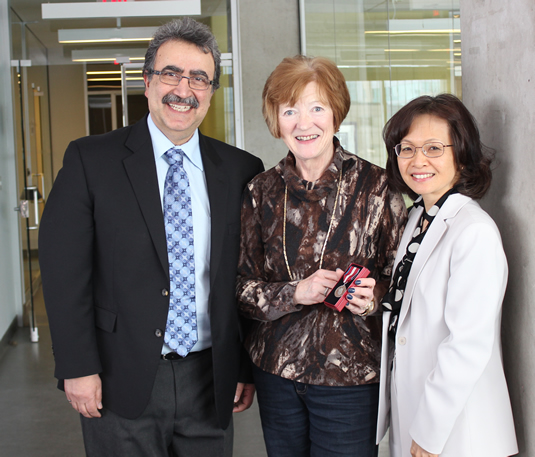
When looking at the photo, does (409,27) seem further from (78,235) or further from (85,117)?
(85,117)

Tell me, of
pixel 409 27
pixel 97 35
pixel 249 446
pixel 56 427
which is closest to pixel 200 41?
pixel 409 27

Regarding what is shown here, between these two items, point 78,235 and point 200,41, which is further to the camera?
point 200,41

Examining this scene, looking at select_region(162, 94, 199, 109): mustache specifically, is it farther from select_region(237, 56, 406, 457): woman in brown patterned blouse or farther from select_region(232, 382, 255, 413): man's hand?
select_region(232, 382, 255, 413): man's hand

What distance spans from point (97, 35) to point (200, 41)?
15.9ft

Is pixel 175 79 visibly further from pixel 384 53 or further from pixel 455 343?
pixel 384 53

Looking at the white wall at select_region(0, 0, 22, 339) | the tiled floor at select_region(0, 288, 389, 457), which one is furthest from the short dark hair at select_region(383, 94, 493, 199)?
the white wall at select_region(0, 0, 22, 339)

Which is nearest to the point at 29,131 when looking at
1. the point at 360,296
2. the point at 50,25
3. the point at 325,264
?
the point at 50,25

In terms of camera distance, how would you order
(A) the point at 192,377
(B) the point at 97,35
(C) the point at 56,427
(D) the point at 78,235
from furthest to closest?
(B) the point at 97,35
(C) the point at 56,427
(A) the point at 192,377
(D) the point at 78,235

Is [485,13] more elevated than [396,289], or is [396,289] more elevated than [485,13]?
[485,13]

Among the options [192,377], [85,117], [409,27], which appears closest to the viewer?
[192,377]

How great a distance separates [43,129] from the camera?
6809 mm

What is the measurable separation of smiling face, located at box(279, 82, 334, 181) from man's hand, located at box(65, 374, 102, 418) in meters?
1.06

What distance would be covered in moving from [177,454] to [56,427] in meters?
2.40

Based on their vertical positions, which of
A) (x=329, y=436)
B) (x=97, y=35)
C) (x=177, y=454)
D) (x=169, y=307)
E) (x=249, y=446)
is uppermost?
(x=97, y=35)
